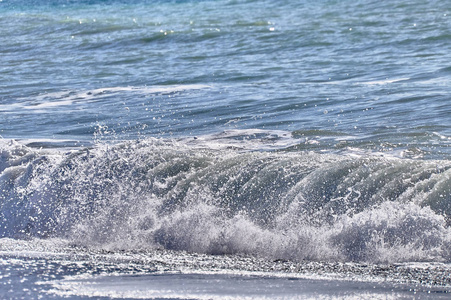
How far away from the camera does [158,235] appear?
5203 millimetres

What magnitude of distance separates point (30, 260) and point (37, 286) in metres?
0.63

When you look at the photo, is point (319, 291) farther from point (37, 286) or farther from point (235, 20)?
point (235, 20)

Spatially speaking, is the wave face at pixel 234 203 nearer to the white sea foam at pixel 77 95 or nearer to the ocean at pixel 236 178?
the ocean at pixel 236 178

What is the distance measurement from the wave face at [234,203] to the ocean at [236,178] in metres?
0.01

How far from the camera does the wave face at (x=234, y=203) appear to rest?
181 inches

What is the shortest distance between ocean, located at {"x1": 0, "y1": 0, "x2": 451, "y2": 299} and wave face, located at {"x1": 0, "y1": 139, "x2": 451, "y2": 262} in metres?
0.01

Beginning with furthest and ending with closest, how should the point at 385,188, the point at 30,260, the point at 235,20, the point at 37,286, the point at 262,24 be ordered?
the point at 235,20 < the point at 262,24 < the point at 385,188 < the point at 30,260 < the point at 37,286

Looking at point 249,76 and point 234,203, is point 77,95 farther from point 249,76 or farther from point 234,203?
point 234,203

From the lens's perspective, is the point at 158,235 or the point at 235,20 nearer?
the point at 158,235

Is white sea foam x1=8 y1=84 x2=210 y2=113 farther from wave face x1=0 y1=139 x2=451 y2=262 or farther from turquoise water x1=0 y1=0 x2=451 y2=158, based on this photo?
wave face x1=0 y1=139 x2=451 y2=262

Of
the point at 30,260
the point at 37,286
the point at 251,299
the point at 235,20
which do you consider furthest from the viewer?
the point at 235,20

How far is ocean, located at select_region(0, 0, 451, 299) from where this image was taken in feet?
14.0

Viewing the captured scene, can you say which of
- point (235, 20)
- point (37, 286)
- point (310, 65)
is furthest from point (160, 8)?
point (37, 286)

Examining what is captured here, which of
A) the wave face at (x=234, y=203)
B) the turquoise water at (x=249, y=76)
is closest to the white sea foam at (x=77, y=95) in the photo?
the turquoise water at (x=249, y=76)
